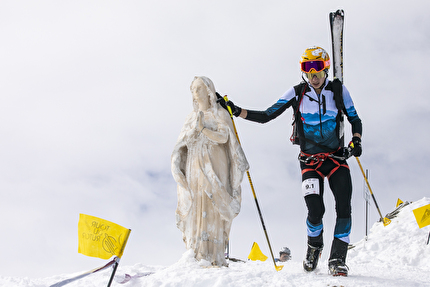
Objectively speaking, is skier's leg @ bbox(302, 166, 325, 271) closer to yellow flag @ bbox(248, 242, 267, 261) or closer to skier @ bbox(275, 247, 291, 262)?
yellow flag @ bbox(248, 242, 267, 261)

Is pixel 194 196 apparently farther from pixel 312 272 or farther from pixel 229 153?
pixel 312 272

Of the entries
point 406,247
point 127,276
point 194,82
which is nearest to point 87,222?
point 127,276

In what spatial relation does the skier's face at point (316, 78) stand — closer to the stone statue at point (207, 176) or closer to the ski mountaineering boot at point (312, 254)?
the stone statue at point (207, 176)

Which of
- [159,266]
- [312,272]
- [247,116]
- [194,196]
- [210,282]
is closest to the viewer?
[210,282]

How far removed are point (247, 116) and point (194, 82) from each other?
51.8 inches

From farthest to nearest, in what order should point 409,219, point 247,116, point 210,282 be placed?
point 409,219 → point 247,116 → point 210,282

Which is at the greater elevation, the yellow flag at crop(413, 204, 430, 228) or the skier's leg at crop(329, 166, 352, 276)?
the yellow flag at crop(413, 204, 430, 228)

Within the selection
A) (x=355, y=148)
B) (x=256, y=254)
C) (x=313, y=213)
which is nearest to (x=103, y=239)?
(x=313, y=213)

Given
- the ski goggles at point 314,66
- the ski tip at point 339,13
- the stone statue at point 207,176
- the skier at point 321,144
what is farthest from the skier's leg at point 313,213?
the ski tip at point 339,13

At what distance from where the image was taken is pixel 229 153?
6.96m

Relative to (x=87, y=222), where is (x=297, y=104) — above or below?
above

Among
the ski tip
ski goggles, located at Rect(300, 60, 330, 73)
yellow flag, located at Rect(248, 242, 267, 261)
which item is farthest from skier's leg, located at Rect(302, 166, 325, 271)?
yellow flag, located at Rect(248, 242, 267, 261)

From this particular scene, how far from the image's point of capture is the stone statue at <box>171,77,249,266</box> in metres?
6.59

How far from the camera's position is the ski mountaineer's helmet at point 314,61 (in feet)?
19.0
